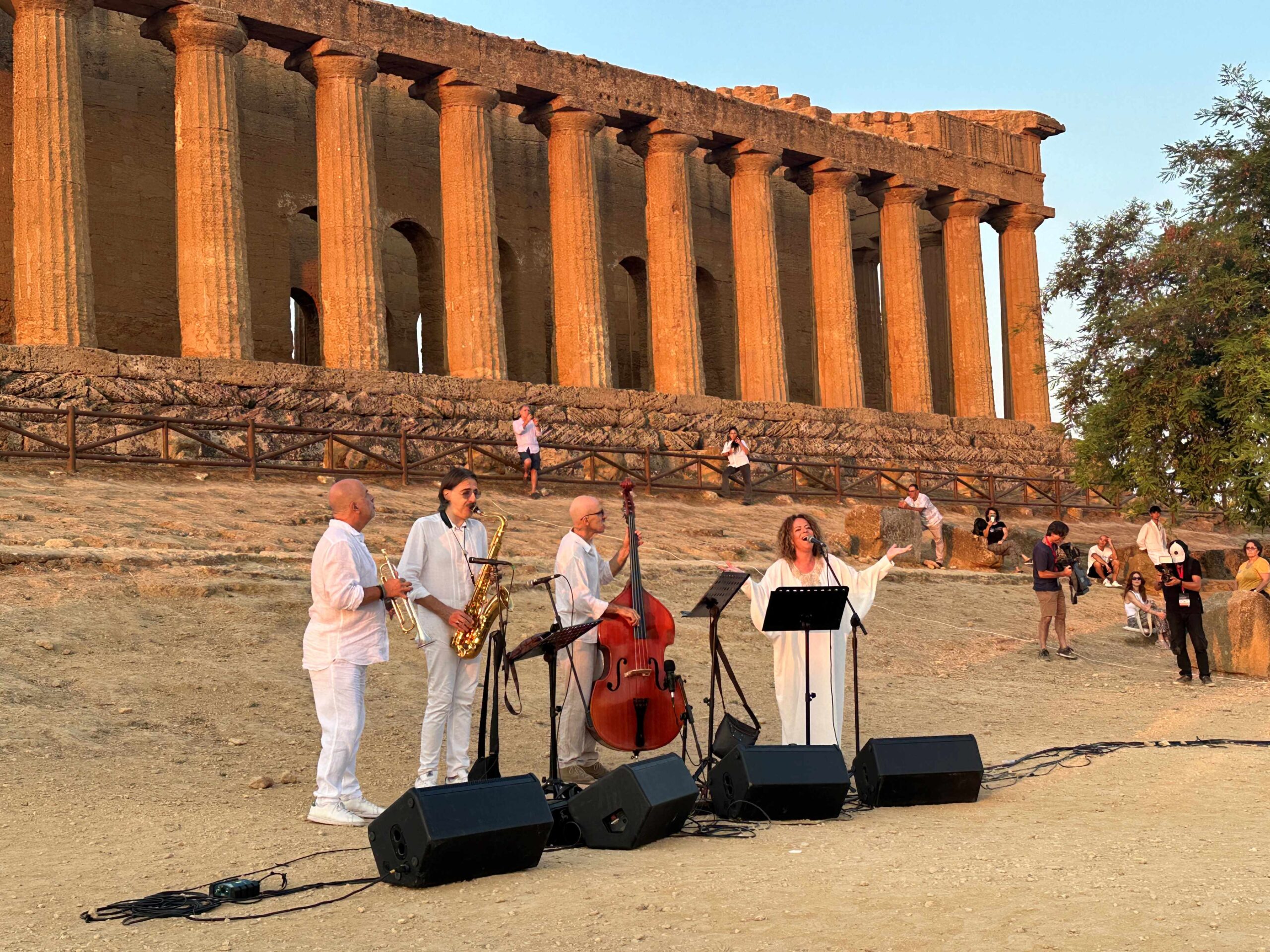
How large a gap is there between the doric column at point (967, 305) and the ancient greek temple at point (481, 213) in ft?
0.20

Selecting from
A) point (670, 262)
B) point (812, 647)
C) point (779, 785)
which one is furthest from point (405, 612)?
point (670, 262)

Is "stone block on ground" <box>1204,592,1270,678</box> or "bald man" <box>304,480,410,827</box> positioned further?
"stone block on ground" <box>1204,592,1270,678</box>

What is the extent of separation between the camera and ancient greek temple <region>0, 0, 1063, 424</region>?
2258cm

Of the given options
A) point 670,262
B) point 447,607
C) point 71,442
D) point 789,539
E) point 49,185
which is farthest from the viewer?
point 670,262

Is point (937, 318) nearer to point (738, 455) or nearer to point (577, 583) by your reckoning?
point (738, 455)

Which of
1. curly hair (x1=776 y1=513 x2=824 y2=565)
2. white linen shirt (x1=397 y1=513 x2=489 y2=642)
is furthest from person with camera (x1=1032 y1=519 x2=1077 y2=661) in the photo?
white linen shirt (x1=397 y1=513 x2=489 y2=642)

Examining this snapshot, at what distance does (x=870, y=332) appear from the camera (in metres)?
38.9

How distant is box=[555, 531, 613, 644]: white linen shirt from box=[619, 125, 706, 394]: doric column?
1973 cm

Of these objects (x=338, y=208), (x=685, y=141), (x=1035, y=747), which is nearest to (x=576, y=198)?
(x=685, y=141)

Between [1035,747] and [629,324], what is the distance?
25.8 meters

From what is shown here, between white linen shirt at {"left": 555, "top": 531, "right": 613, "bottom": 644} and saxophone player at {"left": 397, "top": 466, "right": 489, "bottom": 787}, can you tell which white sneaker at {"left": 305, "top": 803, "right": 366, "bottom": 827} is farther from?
white linen shirt at {"left": 555, "top": 531, "right": 613, "bottom": 644}

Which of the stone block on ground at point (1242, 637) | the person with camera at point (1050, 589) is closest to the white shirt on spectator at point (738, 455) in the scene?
the person with camera at point (1050, 589)

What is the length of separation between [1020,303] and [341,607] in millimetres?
29467

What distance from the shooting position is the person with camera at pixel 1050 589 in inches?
621
